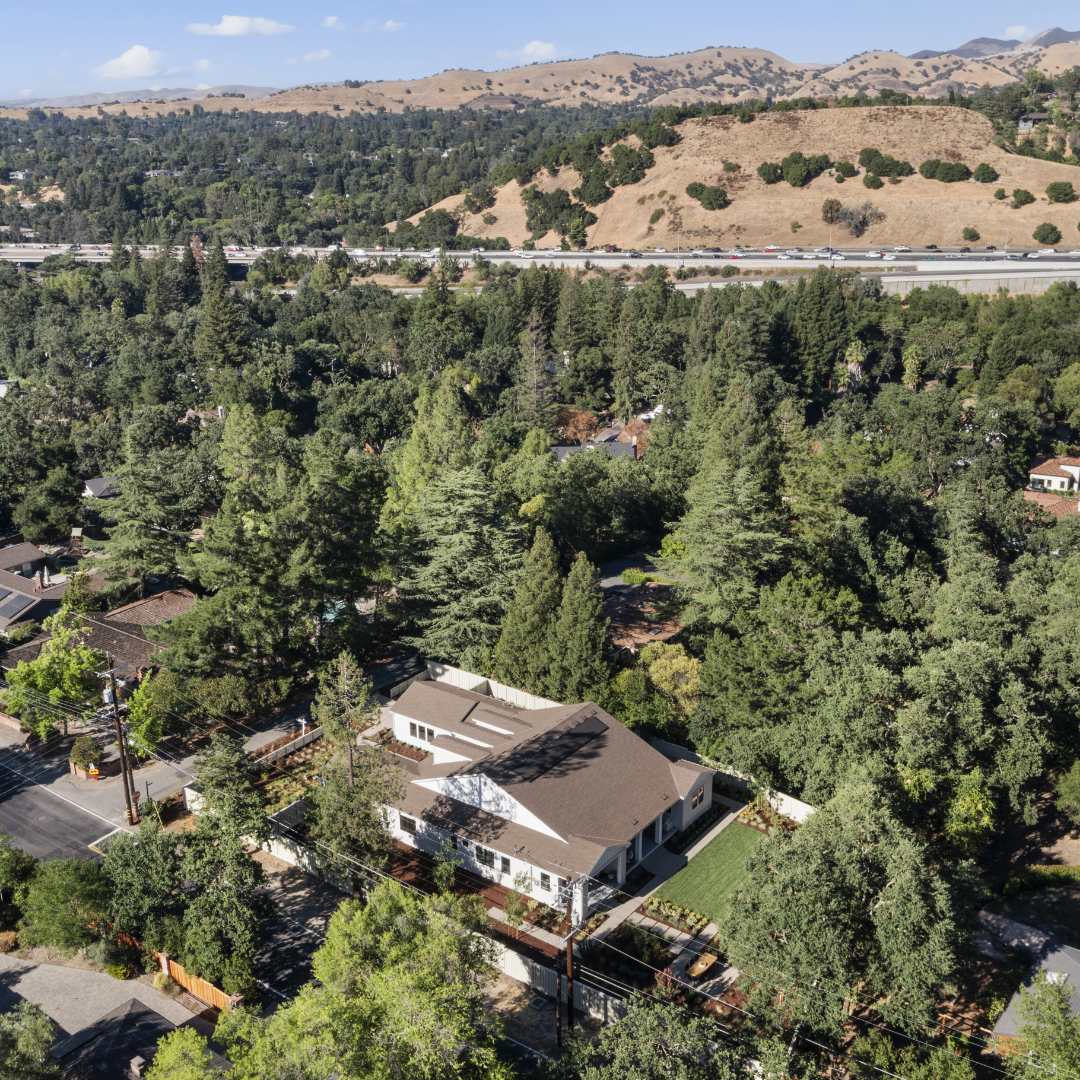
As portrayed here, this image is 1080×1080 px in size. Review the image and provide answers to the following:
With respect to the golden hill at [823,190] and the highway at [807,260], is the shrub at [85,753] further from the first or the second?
the golden hill at [823,190]

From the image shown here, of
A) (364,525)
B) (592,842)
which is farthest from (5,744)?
(592,842)

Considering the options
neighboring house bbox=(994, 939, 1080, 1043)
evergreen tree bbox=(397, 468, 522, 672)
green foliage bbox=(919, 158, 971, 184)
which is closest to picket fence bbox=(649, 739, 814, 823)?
neighboring house bbox=(994, 939, 1080, 1043)

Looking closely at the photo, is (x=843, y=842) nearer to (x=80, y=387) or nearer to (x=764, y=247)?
(x=80, y=387)

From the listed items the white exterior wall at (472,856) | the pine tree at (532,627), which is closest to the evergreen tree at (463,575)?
the pine tree at (532,627)

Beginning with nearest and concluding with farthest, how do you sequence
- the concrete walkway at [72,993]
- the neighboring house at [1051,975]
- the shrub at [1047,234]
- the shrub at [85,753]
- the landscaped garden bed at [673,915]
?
the neighboring house at [1051,975], the concrete walkway at [72,993], the landscaped garden bed at [673,915], the shrub at [85,753], the shrub at [1047,234]

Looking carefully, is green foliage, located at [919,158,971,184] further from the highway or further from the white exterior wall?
the white exterior wall
